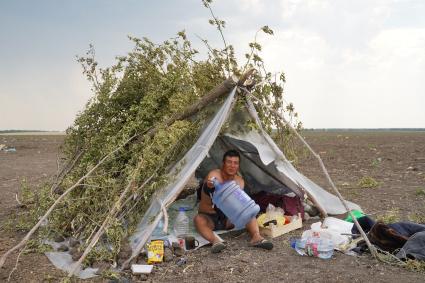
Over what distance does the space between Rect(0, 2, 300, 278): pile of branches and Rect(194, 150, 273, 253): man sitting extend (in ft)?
1.95

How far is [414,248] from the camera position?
15.8 feet

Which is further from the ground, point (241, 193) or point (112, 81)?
point (112, 81)

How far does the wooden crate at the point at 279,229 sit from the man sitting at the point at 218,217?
0.36 meters

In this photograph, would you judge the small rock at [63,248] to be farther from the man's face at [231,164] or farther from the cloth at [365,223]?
the cloth at [365,223]

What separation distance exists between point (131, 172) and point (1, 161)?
530 inches

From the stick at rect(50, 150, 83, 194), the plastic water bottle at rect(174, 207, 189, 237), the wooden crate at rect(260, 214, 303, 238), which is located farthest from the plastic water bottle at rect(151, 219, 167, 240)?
the stick at rect(50, 150, 83, 194)

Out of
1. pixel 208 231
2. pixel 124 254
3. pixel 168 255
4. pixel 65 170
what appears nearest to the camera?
pixel 124 254

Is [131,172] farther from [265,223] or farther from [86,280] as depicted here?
[265,223]

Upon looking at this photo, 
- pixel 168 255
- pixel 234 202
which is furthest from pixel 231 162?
pixel 168 255

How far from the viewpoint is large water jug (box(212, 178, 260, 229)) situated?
551 cm

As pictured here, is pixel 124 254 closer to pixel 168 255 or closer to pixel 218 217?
pixel 168 255

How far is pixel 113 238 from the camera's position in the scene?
16.6 ft

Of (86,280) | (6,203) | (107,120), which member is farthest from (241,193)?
(6,203)

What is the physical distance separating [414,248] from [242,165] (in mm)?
3088
